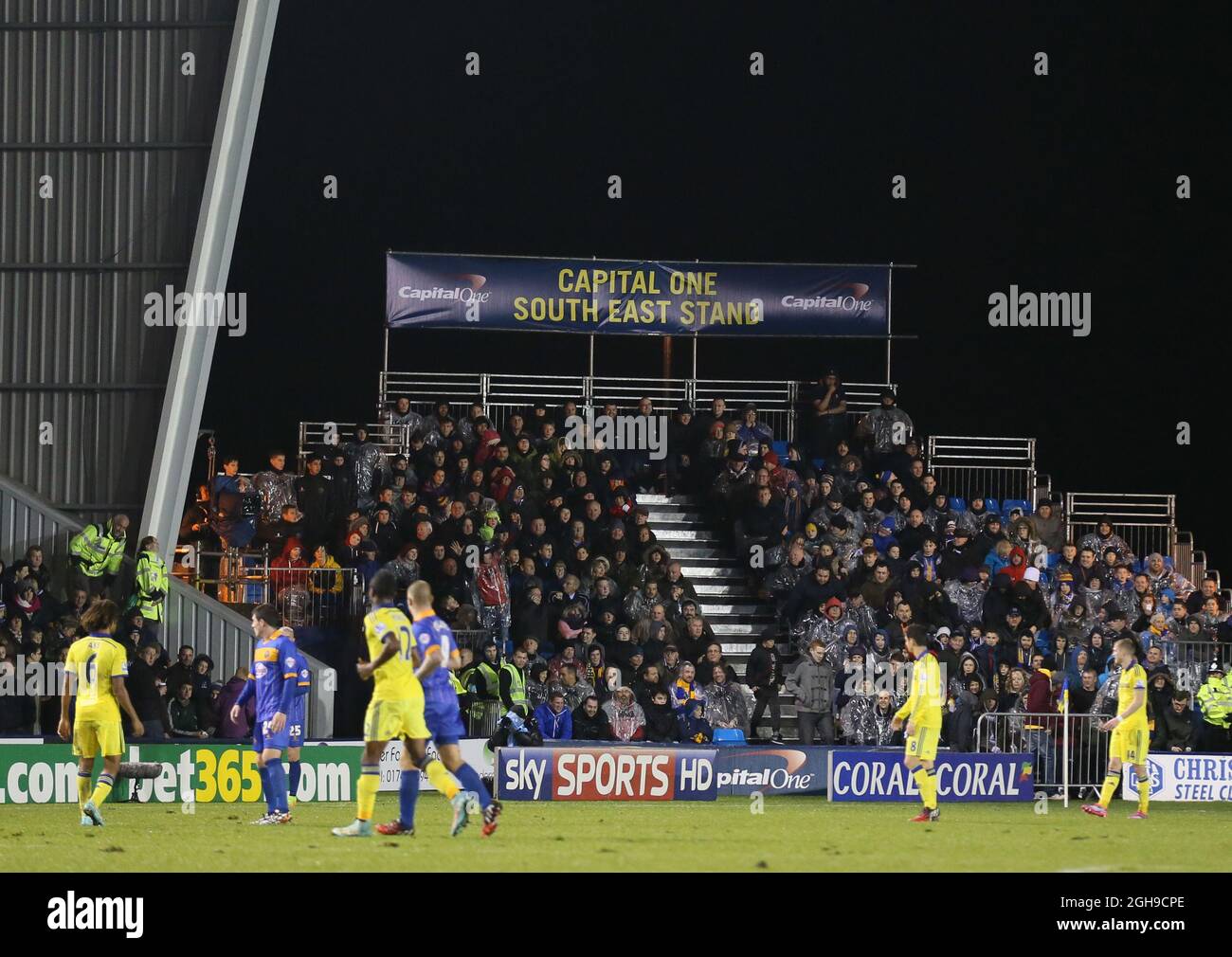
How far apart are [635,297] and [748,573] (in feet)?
17.1

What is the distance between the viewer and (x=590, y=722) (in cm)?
2411

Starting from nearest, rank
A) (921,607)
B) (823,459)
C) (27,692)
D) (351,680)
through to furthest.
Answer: (27,692) → (351,680) → (921,607) → (823,459)

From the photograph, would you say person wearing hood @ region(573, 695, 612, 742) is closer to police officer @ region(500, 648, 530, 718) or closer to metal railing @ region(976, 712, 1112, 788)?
police officer @ region(500, 648, 530, 718)

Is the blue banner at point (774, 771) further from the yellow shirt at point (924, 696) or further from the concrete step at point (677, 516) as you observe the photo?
the concrete step at point (677, 516)

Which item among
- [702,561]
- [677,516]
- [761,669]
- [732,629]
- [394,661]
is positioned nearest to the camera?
[394,661]

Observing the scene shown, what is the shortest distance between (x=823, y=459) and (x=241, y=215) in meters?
10.5

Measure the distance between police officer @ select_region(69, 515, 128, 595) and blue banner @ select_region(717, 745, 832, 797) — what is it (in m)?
7.76

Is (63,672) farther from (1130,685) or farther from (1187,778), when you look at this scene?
(1187,778)

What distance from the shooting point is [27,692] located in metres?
22.4

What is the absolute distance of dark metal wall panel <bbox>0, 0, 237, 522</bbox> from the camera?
25234mm

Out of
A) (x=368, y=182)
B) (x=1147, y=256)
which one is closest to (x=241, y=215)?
(x=368, y=182)

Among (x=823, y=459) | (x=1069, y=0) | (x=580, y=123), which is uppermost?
(x=1069, y=0)

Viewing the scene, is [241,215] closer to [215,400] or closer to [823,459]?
[215,400]

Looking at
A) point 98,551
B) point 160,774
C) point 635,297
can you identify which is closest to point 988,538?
point 635,297
